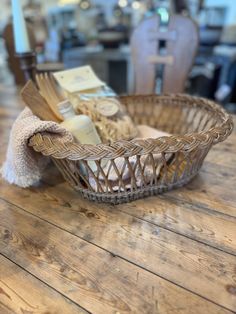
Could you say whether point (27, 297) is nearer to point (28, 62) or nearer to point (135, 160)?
point (135, 160)

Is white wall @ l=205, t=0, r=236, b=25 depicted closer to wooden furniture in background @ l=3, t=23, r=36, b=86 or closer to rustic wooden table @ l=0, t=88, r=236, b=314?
wooden furniture in background @ l=3, t=23, r=36, b=86

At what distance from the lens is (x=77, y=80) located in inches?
35.5

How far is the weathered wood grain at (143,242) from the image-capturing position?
1.51 ft

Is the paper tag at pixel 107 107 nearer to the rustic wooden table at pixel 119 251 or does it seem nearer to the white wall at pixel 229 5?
the rustic wooden table at pixel 119 251

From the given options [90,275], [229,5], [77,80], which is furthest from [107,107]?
[229,5]

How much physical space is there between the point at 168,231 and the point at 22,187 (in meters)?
0.44

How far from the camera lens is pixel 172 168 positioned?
2.27 feet

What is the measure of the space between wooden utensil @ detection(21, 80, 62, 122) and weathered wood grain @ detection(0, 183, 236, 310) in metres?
0.22

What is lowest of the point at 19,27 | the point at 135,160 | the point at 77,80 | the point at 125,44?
the point at 125,44

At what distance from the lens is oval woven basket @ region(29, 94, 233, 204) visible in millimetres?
535

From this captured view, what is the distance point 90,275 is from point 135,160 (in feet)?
0.88

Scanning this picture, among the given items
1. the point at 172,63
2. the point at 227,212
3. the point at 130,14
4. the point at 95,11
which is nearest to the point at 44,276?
the point at 227,212

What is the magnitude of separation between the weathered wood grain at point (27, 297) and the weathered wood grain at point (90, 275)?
1 cm

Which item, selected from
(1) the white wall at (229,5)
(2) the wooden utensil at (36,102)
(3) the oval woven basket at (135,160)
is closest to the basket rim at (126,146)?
(3) the oval woven basket at (135,160)
